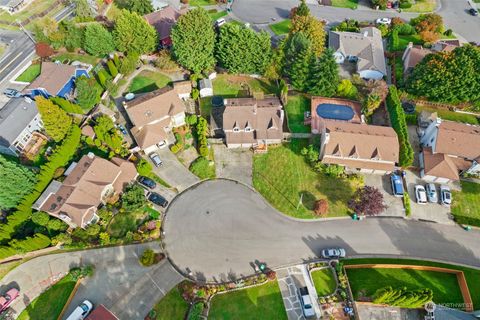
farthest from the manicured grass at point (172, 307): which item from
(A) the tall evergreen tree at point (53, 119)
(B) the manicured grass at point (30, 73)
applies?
(B) the manicured grass at point (30, 73)

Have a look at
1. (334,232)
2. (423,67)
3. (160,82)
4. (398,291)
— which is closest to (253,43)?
(160,82)

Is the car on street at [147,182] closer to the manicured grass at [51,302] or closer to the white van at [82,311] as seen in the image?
the manicured grass at [51,302]

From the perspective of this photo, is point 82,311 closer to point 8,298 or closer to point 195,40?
point 8,298

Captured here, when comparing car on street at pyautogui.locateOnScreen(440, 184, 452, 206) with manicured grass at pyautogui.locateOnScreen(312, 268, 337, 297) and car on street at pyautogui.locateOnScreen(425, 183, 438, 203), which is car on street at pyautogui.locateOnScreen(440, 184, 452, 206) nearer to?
car on street at pyautogui.locateOnScreen(425, 183, 438, 203)

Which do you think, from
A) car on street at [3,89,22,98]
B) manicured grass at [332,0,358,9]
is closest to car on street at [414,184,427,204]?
manicured grass at [332,0,358,9]

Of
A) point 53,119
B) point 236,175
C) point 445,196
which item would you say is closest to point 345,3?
point 445,196

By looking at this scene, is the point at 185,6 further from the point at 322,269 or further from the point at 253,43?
the point at 322,269
